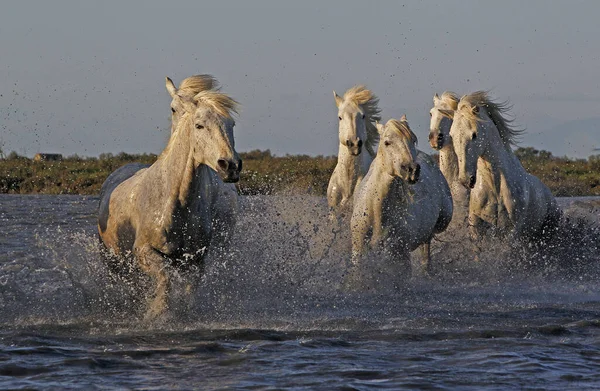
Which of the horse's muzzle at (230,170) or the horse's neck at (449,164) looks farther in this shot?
the horse's neck at (449,164)

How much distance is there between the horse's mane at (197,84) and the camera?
8.22 metres

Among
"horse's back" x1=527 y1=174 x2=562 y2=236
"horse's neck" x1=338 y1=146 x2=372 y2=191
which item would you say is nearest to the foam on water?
"horse's back" x1=527 y1=174 x2=562 y2=236

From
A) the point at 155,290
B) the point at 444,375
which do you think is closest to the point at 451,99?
the point at 155,290

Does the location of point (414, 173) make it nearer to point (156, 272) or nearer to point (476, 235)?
point (476, 235)

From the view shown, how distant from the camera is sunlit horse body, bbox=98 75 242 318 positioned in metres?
7.63

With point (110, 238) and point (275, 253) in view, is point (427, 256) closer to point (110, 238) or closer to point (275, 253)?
point (275, 253)

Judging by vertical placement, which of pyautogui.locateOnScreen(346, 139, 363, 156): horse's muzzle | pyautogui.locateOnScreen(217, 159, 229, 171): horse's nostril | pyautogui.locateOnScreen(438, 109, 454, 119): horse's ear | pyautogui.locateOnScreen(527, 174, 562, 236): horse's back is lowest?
pyautogui.locateOnScreen(527, 174, 562, 236): horse's back

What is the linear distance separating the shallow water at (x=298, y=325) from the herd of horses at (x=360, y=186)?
0.27 meters

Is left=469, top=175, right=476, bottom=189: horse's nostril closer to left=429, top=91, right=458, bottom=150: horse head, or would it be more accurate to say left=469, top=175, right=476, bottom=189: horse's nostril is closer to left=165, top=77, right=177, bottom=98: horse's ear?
left=429, top=91, right=458, bottom=150: horse head

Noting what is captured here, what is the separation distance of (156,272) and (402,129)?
311cm

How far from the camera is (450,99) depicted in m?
13.0

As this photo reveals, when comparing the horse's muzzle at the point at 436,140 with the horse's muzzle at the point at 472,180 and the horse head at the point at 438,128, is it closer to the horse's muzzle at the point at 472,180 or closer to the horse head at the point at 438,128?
the horse head at the point at 438,128

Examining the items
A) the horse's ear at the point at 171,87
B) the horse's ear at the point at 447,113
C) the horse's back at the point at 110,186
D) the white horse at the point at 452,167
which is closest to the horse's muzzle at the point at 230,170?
the horse's ear at the point at 171,87

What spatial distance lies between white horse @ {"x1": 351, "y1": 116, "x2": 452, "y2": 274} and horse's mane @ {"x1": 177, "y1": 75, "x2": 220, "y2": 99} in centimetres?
229
